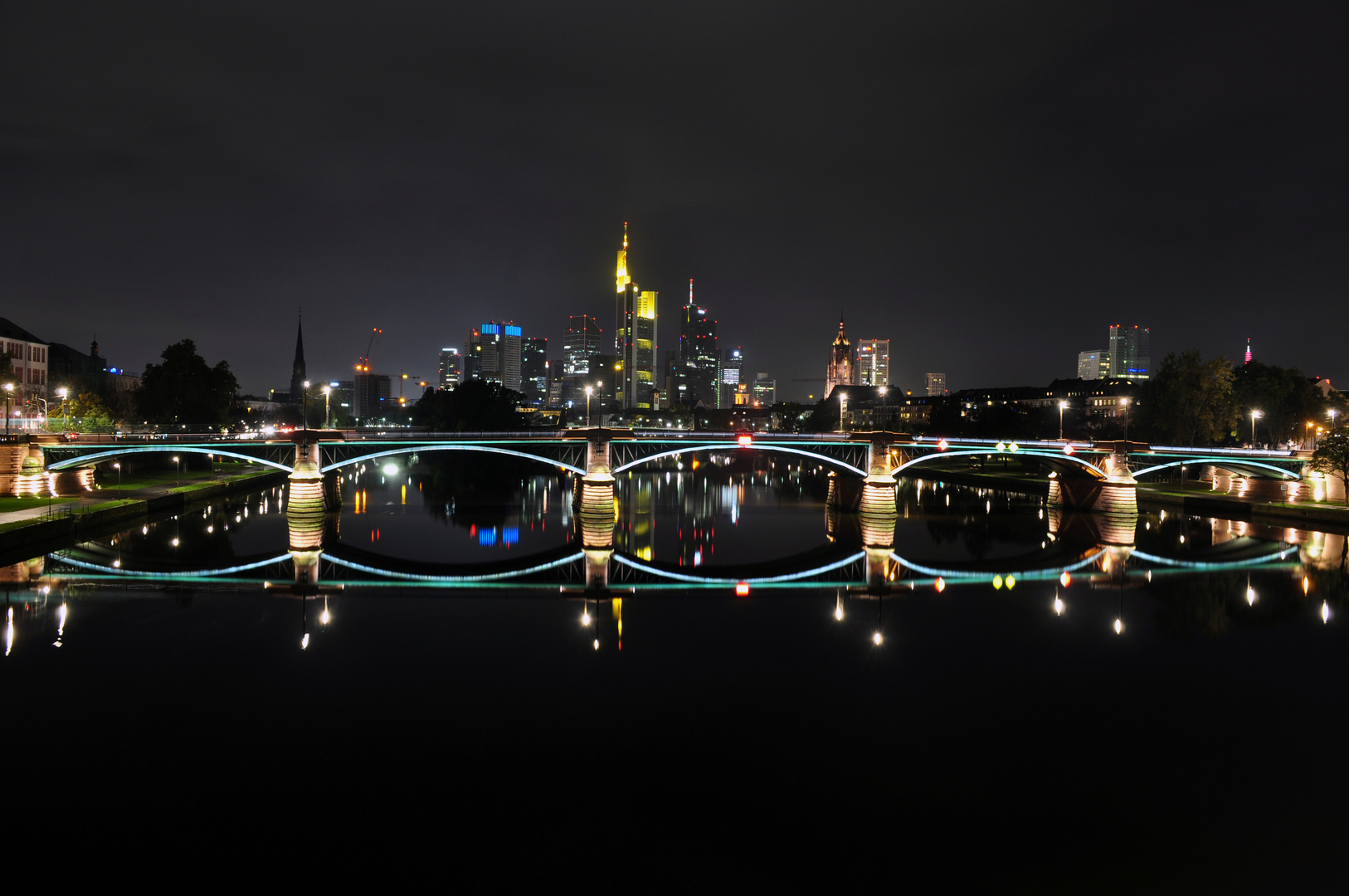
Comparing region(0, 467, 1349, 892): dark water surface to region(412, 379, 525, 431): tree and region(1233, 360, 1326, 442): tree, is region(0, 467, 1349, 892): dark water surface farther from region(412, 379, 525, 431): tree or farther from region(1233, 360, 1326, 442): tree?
region(412, 379, 525, 431): tree

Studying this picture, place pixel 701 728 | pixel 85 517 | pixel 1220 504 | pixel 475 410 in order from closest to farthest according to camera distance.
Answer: pixel 701 728, pixel 85 517, pixel 1220 504, pixel 475 410

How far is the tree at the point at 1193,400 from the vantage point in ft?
244

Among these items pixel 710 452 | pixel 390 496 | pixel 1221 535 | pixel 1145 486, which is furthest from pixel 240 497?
pixel 710 452

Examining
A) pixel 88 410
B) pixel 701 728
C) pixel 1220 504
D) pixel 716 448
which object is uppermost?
pixel 88 410

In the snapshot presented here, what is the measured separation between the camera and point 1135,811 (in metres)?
14.2

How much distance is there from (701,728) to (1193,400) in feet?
250

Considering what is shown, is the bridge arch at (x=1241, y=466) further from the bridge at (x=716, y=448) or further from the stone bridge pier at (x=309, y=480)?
the stone bridge pier at (x=309, y=480)

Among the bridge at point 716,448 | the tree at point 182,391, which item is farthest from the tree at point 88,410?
the bridge at point 716,448

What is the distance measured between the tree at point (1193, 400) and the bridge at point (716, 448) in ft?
32.4

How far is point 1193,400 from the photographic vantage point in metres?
74.1

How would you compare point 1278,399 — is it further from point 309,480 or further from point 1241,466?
point 309,480

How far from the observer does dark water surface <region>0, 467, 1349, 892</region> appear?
1290 centimetres

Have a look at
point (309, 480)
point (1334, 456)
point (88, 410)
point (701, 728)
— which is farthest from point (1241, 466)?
point (88, 410)

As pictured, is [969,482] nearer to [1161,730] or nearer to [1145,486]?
Result: [1145,486]
